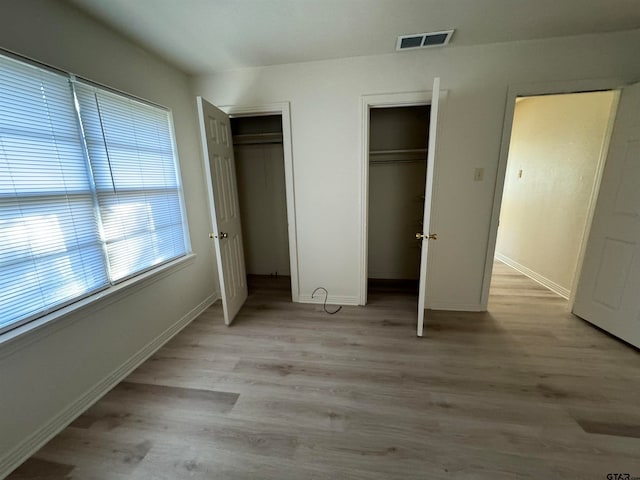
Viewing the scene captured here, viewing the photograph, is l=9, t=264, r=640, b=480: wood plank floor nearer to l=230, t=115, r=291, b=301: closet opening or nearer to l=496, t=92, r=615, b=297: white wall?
l=496, t=92, r=615, b=297: white wall

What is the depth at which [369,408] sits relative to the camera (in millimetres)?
1551

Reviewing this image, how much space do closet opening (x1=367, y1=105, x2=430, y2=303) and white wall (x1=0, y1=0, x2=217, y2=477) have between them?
218 centimetres

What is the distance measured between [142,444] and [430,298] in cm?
267

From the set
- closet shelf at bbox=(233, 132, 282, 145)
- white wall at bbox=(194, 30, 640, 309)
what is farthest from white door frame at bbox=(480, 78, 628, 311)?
closet shelf at bbox=(233, 132, 282, 145)

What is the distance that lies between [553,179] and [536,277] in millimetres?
1331

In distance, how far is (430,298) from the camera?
2.72 metres

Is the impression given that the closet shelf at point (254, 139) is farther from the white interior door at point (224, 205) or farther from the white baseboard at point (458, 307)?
the white baseboard at point (458, 307)

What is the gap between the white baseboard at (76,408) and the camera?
1.26 meters

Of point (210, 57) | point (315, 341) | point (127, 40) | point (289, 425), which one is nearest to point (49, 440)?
point (289, 425)

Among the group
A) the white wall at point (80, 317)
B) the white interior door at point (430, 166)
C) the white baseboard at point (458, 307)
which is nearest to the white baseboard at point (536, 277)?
the white baseboard at point (458, 307)

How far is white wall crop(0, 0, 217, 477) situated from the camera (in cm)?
129

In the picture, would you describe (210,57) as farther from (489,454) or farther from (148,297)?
(489,454)

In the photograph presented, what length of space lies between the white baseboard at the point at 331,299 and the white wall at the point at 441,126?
5cm

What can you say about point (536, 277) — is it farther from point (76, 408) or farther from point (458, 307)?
point (76, 408)
